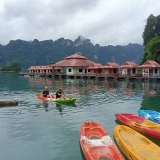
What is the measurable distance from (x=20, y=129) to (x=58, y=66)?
56104 millimetres

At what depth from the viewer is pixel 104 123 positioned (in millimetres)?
13195

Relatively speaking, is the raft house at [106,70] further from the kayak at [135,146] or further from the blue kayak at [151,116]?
the kayak at [135,146]

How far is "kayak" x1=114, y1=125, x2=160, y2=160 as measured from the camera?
740 centimetres

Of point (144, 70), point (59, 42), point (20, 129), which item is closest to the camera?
point (20, 129)

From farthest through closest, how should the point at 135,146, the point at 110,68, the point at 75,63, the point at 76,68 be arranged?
the point at 75,63 → the point at 76,68 → the point at 110,68 → the point at 135,146

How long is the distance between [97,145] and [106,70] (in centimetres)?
5107

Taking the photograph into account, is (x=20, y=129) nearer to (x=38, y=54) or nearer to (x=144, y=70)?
(x=144, y=70)

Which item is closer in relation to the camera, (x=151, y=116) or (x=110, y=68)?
(x=151, y=116)

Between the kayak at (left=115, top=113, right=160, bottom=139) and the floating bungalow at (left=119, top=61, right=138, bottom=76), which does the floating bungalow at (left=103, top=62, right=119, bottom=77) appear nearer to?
the floating bungalow at (left=119, top=61, right=138, bottom=76)

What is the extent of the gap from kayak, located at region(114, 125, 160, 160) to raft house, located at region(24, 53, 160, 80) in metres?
36.7

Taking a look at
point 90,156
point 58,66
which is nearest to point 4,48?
point 58,66

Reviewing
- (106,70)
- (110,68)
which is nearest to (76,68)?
(106,70)

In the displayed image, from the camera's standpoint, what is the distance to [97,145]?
843 centimetres

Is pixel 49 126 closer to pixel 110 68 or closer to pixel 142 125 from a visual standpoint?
pixel 142 125
